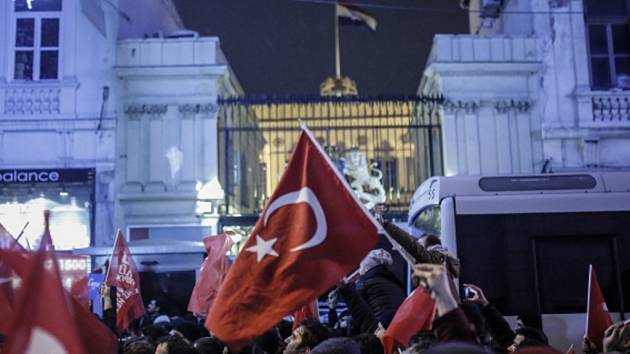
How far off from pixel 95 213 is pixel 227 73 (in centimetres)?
482

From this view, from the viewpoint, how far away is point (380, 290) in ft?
24.7

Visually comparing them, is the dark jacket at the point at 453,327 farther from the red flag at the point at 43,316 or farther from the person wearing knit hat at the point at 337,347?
the red flag at the point at 43,316

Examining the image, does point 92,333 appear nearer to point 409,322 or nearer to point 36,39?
point 409,322

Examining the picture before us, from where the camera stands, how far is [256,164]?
23.5 meters

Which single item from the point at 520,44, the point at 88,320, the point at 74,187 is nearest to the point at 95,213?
the point at 74,187

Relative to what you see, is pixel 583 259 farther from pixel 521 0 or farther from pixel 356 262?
pixel 521 0

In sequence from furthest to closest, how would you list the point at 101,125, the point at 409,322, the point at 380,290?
the point at 101,125 < the point at 380,290 < the point at 409,322

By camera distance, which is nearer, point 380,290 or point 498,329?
point 498,329

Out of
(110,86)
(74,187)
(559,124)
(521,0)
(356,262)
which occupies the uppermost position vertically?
(521,0)

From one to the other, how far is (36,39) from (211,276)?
11.2 meters

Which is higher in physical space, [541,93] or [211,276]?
[541,93]

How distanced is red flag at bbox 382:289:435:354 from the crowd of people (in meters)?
0.10

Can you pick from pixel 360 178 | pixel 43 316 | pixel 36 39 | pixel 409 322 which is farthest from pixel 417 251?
pixel 36 39

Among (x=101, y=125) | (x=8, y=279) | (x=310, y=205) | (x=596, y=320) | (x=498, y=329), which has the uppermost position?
(x=101, y=125)
